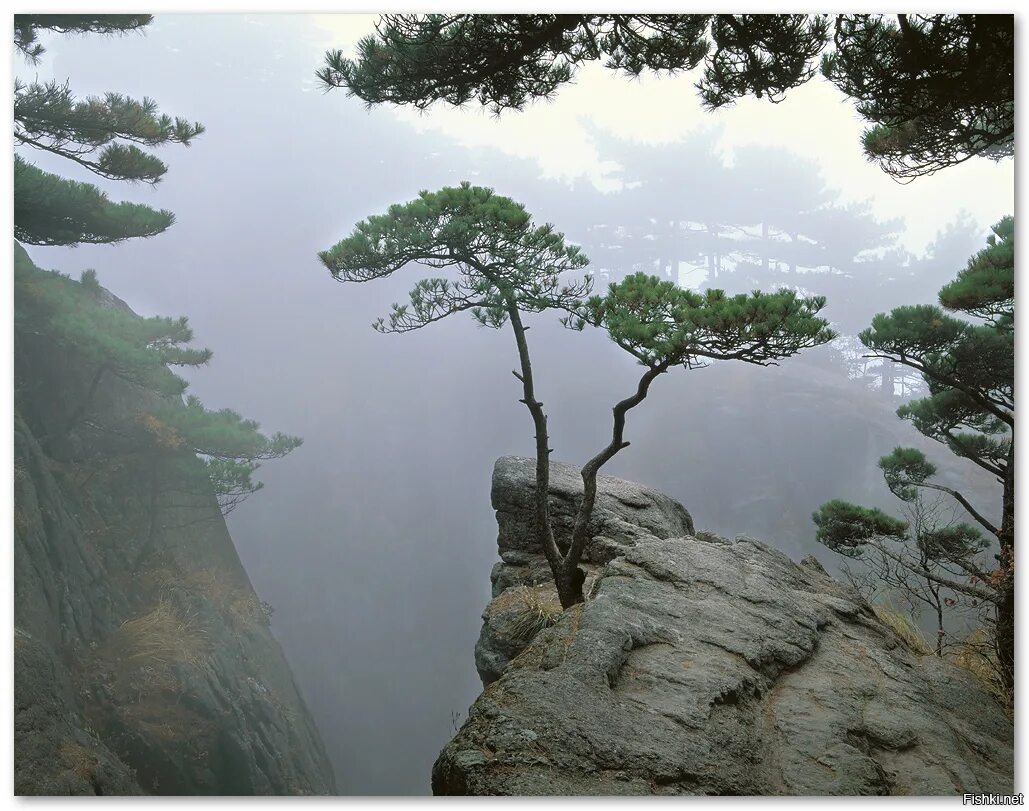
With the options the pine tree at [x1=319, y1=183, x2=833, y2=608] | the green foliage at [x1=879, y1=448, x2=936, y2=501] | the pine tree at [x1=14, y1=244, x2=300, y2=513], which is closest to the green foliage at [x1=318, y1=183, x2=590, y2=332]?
the pine tree at [x1=319, y1=183, x2=833, y2=608]

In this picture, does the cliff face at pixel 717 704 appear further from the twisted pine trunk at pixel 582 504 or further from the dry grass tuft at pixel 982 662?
the twisted pine trunk at pixel 582 504

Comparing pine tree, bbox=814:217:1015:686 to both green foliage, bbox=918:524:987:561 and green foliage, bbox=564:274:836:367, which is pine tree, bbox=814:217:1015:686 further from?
green foliage, bbox=564:274:836:367

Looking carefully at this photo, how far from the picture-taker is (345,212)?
5113mm

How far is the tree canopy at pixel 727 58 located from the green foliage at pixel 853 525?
270 cm

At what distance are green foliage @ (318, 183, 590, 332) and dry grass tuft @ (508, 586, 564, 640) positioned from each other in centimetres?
154

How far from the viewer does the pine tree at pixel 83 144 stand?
10.2ft

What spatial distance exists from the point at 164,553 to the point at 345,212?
2.86 m

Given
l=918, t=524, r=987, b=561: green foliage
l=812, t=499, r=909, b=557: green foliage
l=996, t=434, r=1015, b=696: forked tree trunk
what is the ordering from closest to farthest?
l=996, t=434, r=1015, b=696: forked tree trunk, l=918, t=524, r=987, b=561: green foliage, l=812, t=499, r=909, b=557: green foliage

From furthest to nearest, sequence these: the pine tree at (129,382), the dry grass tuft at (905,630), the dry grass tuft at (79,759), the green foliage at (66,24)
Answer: the dry grass tuft at (905,630)
the pine tree at (129,382)
the green foliage at (66,24)
the dry grass tuft at (79,759)

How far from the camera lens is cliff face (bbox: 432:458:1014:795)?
5.87 feet

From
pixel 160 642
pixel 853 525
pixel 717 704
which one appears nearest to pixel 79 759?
pixel 160 642

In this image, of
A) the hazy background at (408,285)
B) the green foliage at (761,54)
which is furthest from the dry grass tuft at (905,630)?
the green foliage at (761,54)

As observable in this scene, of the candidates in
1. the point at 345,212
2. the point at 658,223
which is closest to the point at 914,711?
the point at 658,223

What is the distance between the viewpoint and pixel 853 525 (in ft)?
15.8
